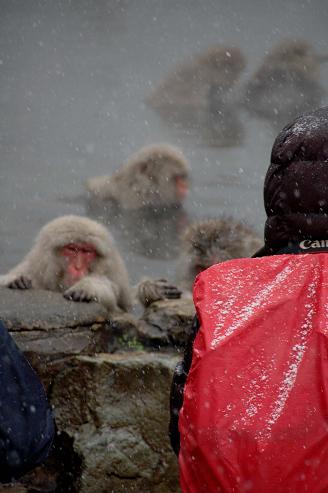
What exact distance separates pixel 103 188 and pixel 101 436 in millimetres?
3177

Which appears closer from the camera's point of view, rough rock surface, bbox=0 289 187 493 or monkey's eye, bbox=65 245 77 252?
rough rock surface, bbox=0 289 187 493

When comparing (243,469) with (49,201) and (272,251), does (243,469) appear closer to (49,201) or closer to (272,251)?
(272,251)

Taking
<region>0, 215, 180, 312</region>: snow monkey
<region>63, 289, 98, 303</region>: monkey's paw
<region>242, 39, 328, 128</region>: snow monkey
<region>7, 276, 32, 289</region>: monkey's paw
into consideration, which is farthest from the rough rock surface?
<region>242, 39, 328, 128</region>: snow monkey

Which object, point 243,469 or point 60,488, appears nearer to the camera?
point 243,469

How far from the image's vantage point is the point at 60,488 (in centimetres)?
281

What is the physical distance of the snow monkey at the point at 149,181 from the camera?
16.6 ft

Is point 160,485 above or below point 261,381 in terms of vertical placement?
below

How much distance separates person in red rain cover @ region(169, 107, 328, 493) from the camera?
854 mm

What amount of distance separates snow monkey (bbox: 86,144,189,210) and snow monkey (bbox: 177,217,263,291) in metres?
1.37

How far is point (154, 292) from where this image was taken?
343cm

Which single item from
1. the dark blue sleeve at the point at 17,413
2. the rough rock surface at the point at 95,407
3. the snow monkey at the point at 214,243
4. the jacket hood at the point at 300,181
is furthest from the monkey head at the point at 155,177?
the dark blue sleeve at the point at 17,413

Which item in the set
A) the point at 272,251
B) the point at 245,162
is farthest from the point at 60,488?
the point at 245,162

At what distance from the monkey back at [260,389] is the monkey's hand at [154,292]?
2.44 m

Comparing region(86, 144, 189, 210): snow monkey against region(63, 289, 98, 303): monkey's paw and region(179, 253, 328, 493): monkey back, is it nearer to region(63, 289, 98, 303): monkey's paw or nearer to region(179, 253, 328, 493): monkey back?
region(63, 289, 98, 303): monkey's paw
